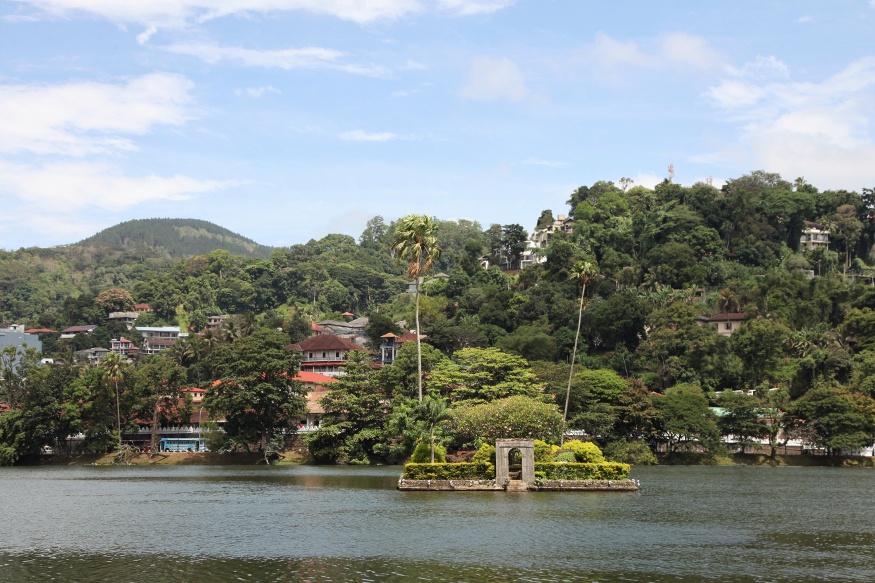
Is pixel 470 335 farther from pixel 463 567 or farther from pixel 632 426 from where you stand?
pixel 463 567

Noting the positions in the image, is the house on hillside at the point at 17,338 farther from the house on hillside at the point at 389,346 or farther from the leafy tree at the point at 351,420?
the leafy tree at the point at 351,420

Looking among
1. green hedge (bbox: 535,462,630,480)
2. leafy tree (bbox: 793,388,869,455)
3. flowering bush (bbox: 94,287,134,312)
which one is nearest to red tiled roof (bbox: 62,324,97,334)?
flowering bush (bbox: 94,287,134,312)

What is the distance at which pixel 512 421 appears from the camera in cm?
6606

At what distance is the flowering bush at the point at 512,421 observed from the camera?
66.2 meters

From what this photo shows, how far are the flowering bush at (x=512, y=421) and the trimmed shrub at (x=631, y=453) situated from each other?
44.2ft

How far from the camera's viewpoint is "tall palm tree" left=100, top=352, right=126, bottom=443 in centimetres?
8662

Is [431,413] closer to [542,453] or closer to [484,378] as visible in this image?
[542,453]

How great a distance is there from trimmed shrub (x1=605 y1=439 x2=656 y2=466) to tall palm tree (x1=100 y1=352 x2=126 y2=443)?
53038 millimetres

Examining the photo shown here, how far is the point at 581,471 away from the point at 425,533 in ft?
69.0

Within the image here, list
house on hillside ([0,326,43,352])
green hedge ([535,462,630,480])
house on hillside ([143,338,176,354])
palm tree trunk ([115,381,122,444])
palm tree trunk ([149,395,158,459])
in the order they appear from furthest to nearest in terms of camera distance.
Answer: house on hillside ([143,338,176,354]) < house on hillside ([0,326,43,352]) < palm tree trunk ([149,395,158,459]) < palm tree trunk ([115,381,122,444]) < green hedge ([535,462,630,480])

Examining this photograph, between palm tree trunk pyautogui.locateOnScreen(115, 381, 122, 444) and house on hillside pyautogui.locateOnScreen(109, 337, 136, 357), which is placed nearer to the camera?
palm tree trunk pyautogui.locateOnScreen(115, 381, 122, 444)

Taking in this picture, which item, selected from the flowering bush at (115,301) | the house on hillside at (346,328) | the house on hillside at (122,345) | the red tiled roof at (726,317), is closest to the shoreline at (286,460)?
the red tiled roof at (726,317)

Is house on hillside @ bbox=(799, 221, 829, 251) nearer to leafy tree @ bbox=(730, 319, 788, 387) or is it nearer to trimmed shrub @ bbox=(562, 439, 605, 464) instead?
leafy tree @ bbox=(730, 319, 788, 387)

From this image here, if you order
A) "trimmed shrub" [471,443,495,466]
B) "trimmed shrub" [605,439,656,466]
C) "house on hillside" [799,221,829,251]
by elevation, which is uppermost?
"house on hillside" [799,221,829,251]
